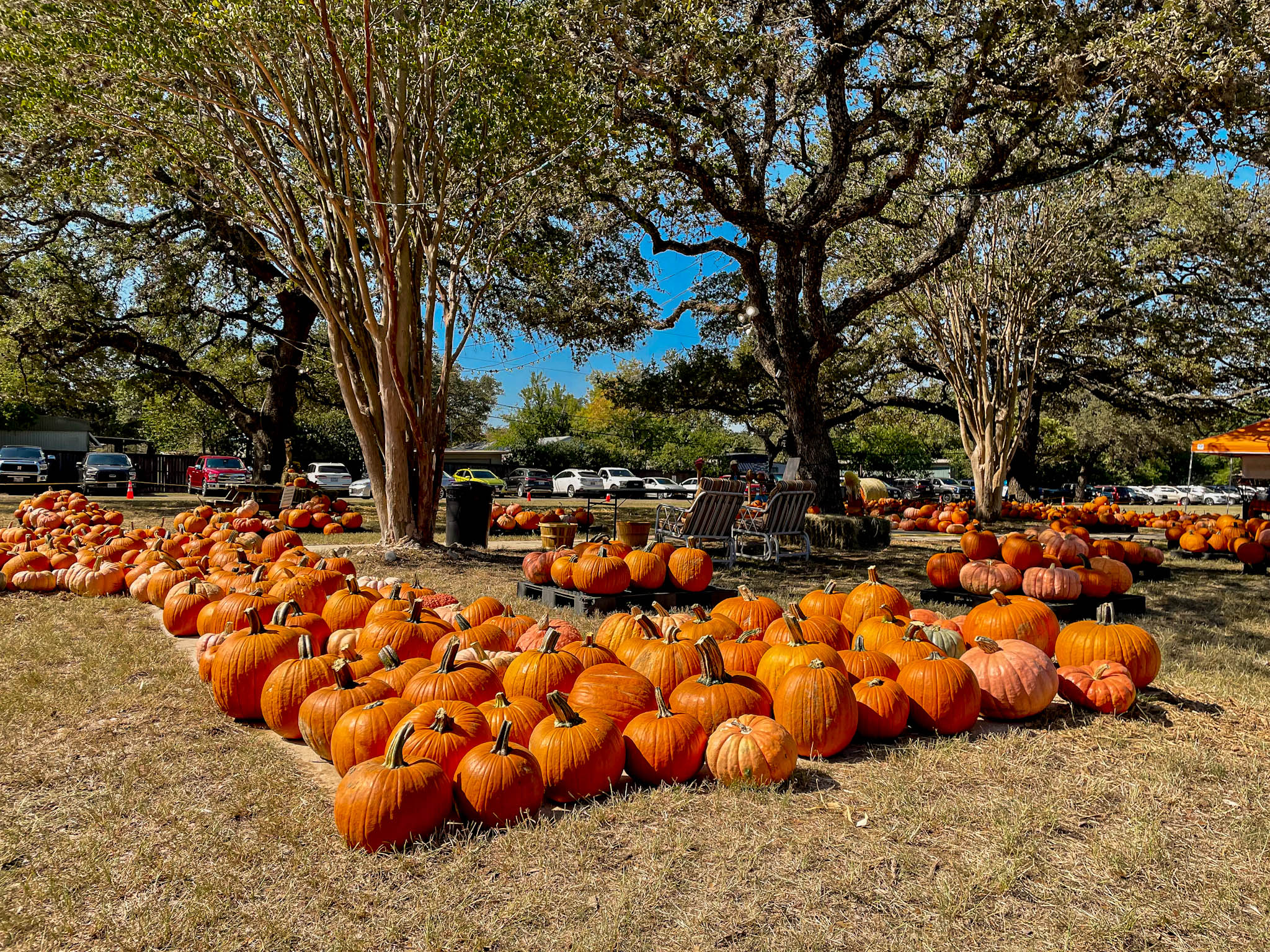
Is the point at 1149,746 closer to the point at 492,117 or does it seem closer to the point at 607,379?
the point at 492,117

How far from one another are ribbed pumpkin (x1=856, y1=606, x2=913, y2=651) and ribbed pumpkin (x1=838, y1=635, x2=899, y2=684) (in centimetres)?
12

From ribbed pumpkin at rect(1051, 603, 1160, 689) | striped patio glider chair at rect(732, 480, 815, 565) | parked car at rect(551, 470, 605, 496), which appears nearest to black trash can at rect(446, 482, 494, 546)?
striped patio glider chair at rect(732, 480, 815, 565)

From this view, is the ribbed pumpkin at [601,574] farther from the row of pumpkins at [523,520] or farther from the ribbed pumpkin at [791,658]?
the row of pumpkins at [523,520]

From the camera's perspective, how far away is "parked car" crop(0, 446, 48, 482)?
26062 mm

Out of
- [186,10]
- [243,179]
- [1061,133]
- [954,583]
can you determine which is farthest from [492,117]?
[1061,133]

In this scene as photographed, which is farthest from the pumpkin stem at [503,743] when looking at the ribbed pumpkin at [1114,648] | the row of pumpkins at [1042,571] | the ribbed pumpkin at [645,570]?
the row of pumpkins at [1042,571]

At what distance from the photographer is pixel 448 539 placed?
36.2 feet

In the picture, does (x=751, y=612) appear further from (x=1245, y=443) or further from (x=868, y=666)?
(x=1245, y=443)

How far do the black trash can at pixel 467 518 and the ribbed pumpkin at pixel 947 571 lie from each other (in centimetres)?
617

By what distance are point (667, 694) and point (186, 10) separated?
752 cm

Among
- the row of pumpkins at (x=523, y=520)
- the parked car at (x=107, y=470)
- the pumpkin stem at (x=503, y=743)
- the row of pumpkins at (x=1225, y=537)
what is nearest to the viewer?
the pumpkin stem at (x=503, y=743)

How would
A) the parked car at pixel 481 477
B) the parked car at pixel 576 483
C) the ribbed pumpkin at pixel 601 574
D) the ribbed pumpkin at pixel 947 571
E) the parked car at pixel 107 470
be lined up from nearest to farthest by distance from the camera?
the ribbed pumpkin at pixel 601 574 < the ribbed pumpkin at pixel 947 571 < the parked car at pixel 107 470 < the parked car at pixel 481 477 < the parked car at pixel 576 483

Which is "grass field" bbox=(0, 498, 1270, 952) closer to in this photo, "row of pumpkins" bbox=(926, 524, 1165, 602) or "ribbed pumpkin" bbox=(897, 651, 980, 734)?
"ribbed pumpkin" bbox=(897, 651, 980, 734)

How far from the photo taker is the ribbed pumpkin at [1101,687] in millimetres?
3711
